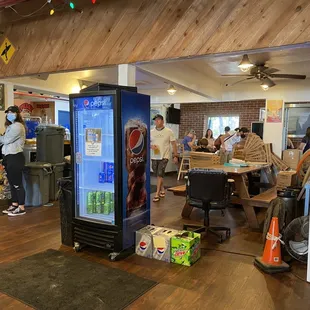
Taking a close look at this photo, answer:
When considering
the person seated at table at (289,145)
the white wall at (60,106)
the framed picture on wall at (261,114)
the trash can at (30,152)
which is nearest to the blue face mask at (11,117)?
the trash can at (30,152)

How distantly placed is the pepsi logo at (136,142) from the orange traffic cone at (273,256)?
61.1 inches

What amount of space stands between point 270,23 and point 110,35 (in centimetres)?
200

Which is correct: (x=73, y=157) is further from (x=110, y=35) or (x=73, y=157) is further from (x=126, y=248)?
(x=110, y=35)

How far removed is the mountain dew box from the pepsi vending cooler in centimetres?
50

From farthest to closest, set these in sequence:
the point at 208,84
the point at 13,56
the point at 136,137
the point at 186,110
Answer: the point at 186,110 → the point at 208,84 → the point at 13,56 → the point at 136,137

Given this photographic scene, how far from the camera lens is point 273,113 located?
26.3ft

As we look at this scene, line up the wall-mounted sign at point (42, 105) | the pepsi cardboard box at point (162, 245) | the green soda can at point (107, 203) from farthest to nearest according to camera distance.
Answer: the wall-mounted sign at point (42, 105) → the green soda can at point (107, 203) → the pepsi cardboard box at point (162, 245)

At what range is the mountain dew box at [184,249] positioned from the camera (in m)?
3.05

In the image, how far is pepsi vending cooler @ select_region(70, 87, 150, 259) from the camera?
3174mm

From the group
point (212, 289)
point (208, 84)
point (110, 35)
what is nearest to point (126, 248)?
point (212, 289)

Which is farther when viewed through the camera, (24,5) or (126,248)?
(24,5)

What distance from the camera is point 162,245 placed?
3.18 meters

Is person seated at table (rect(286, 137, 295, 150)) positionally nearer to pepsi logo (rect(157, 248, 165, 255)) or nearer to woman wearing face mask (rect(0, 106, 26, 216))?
pepsi logo (rect(157, 248, 165, 255))

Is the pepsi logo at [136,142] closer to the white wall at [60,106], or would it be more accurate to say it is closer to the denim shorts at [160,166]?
the denim shorts at [160,166]
